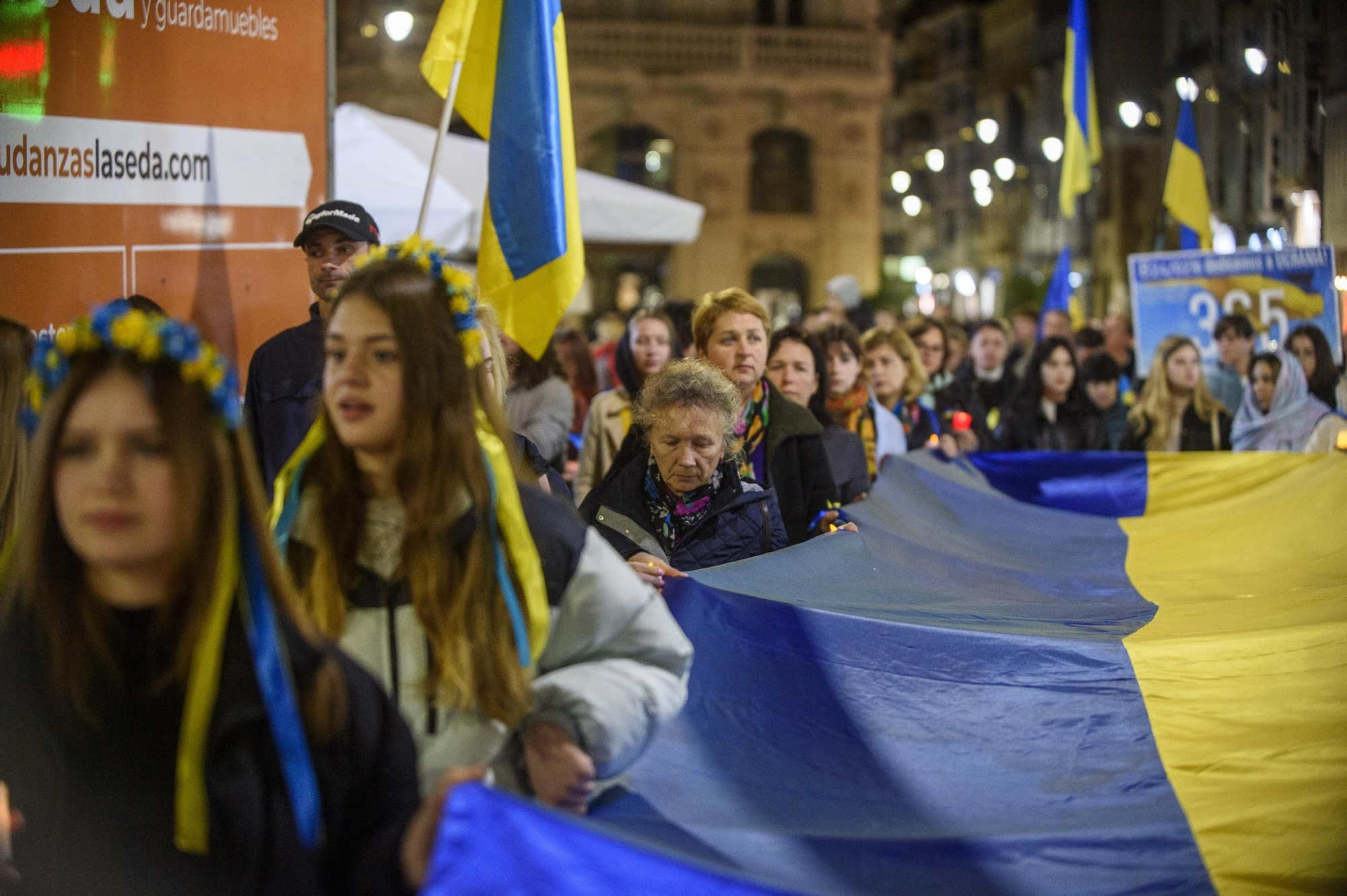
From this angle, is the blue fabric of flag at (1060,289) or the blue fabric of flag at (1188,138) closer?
the blue fabric of flag at (1188,138)

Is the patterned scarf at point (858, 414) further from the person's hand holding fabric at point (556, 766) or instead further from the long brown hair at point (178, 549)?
the long brown hair at point (178, 549)

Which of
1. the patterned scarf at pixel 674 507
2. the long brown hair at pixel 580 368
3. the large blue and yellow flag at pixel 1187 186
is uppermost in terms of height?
the large blue and yellow flag at pixel 1187 186

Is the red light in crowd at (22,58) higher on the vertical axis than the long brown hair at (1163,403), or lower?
higher

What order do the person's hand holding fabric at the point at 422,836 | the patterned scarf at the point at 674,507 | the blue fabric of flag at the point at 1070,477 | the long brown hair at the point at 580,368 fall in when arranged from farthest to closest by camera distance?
the long brown hair at the point at 580,368, the blue fabric of flag at the point at 1070,477, the patterned scarf at the point at 674,507, the person's hand holding fabric at the point at 422,836

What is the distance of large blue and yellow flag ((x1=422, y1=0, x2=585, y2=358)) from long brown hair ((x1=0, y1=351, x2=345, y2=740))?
388cm

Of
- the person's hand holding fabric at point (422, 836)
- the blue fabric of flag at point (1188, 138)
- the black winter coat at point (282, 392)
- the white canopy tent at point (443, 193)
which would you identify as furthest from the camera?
the blue fabric of flag at point (1188, 138)

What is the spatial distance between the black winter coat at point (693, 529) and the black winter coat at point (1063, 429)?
5.01 meters

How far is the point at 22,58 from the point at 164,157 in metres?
0.74

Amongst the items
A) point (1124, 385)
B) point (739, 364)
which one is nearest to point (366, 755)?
point (739, 364)

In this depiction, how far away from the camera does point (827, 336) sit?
759 centimetres

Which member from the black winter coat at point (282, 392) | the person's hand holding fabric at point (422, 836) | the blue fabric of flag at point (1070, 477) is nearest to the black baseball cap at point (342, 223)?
the black winter coat at point (282, 392)

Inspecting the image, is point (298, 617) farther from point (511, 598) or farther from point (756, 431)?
point (756, 431)

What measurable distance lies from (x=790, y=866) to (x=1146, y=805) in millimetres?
953

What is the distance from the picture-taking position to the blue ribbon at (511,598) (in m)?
2.60
